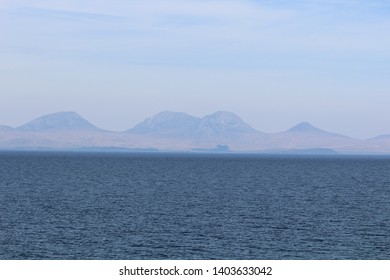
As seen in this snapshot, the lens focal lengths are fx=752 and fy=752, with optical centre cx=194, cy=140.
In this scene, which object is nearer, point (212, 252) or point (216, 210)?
point (212, 252)

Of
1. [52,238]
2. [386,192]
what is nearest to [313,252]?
[52,238]

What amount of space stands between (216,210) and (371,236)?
84.9 feet

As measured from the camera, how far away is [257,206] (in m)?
98.2

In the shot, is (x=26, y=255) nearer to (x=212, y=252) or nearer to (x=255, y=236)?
(x=212, y=252)

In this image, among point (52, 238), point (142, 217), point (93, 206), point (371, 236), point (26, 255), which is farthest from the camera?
point (93, 206)

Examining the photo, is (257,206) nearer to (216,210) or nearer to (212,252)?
(216,210)

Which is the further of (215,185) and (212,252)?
(215,185)

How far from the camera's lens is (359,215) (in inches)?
3492
